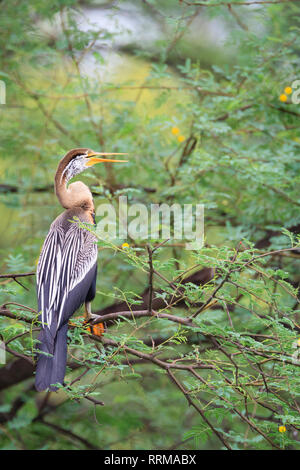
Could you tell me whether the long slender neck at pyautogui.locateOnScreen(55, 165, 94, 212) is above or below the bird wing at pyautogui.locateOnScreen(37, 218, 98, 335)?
above

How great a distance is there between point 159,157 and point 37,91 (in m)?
0.91

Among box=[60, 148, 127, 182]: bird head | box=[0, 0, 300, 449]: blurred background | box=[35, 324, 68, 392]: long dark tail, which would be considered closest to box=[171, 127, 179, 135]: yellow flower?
box=[0, 0, 300, 449]: blurred background

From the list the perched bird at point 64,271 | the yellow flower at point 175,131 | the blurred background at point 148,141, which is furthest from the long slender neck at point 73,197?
the yellow flower at point 175,131

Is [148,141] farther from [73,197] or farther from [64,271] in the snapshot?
[64,271]

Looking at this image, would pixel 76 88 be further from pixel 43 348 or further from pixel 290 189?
pixel 43 348

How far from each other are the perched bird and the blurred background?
612mm

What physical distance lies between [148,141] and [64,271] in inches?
60.9

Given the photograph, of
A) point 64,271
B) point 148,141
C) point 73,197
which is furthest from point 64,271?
point 148,141

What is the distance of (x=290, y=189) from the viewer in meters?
3.25

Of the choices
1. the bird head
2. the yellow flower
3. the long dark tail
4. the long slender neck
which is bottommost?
the long dark tail

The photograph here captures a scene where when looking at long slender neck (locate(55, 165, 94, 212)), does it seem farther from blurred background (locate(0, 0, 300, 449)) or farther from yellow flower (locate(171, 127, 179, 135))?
yellow flower (locate(171, 127, 179, 135))

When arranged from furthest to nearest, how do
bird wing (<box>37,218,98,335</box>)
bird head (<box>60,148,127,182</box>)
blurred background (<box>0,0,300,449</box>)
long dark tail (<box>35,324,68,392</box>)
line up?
blurred background (<box>0,0,300,449</box>)
bird head (<box>60,148,127,182</box>)
bird wing (<box>37,218,98,335</box>)
long dark tail (<box>35,324,68,392</box>)

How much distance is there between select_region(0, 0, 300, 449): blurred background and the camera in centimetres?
325

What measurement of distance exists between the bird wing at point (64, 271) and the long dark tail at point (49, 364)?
77mm
